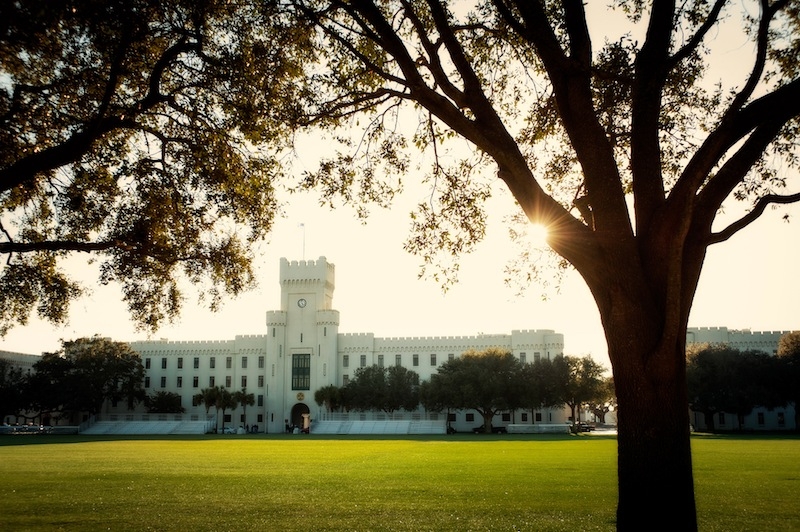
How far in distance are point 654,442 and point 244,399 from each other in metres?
76.5

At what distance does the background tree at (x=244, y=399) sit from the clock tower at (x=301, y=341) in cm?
267

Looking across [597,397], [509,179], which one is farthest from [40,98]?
[597,397]

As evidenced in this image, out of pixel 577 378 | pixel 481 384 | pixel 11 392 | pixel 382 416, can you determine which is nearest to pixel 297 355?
pixel 382 416

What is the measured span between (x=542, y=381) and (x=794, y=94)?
6148 cm

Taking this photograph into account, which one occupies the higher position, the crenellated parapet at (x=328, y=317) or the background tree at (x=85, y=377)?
the crenellated parapet at (x=328, y=317)

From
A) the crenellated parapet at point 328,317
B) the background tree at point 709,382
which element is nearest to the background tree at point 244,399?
the crenellated parapet at point 328,317

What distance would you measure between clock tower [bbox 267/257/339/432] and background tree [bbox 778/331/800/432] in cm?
→ 4824

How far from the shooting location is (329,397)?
248 ft

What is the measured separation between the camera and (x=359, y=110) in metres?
9.48

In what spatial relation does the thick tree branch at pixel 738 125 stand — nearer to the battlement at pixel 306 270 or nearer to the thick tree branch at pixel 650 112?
the thick tree branch at pixel 650 112

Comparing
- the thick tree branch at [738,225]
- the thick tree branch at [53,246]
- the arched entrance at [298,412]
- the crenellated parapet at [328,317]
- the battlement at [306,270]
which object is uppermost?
the battlement at [306,270]

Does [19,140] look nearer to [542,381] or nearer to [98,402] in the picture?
[542,381]

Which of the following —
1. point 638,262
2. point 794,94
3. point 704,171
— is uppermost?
point 794,94

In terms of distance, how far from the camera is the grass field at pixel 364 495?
10.1 metres
